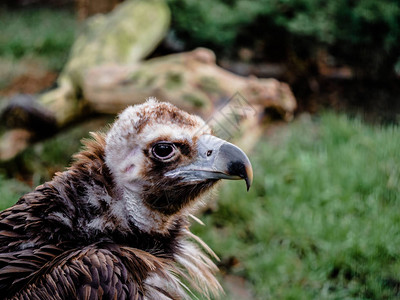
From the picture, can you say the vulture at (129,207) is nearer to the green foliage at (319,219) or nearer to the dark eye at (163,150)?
the dark eye at (163,150)

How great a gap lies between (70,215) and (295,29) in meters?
5.01

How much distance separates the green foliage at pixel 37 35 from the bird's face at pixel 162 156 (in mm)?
6017

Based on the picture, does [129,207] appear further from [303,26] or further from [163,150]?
[303,26]

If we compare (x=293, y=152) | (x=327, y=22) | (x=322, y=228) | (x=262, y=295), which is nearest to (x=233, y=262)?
(x=262, y=295)

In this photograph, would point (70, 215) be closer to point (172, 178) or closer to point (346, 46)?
point (172, 178)

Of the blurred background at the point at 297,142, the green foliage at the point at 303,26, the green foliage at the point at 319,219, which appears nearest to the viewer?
the green foliage at the point at 319,219

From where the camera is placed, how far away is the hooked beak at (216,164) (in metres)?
2.29

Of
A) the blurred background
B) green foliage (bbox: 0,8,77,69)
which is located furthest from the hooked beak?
green foliage (bbox: 0,8,77,69)

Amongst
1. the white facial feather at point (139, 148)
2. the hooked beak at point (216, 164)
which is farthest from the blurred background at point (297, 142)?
the hooked beak at point (216, 164)

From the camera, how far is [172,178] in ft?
7.89

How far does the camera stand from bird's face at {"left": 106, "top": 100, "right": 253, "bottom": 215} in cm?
236

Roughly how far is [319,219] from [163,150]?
241cm

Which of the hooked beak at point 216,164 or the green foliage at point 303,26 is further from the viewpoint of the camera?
the green foliage at point 303,26

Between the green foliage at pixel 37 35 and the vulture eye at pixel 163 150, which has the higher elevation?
the vulture eye at pixel 163 150
